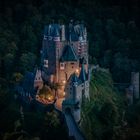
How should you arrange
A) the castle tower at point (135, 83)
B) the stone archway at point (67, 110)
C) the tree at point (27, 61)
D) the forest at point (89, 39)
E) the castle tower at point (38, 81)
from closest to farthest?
the stone archway at point (67, 110)
the castle tower at point (38, 81)
the forest at point (89, 39)
the castle tower at point (135, 83)
the tree at point (27, 61)

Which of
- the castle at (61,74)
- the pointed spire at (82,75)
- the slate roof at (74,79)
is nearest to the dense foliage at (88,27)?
the castle at (61,74)

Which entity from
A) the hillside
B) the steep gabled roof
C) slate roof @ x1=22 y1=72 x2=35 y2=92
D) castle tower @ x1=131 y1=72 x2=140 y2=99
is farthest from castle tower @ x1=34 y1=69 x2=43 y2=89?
castle tower @ x1=131 y1=72 x2=140 y2=99

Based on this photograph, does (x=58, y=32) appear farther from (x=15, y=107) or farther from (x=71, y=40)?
(x=15, y=107)

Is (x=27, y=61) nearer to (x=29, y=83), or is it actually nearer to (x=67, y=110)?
(x=29, y=83)

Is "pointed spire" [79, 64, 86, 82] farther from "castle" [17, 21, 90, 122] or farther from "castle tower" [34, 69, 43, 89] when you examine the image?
"castle tower" [34, 69, 43, 89]

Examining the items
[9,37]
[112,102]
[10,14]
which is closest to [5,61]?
[9,37]

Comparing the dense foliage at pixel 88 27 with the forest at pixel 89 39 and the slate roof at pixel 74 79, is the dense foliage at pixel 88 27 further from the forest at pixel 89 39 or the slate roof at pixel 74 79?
the slate roof at pixel 74 79

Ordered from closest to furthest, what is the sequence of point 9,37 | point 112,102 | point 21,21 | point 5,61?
point 112,102 < point 5,61 < point 9,37 < point 21,21

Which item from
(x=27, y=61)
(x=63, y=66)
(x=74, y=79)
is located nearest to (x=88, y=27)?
(x=27, y=61)
